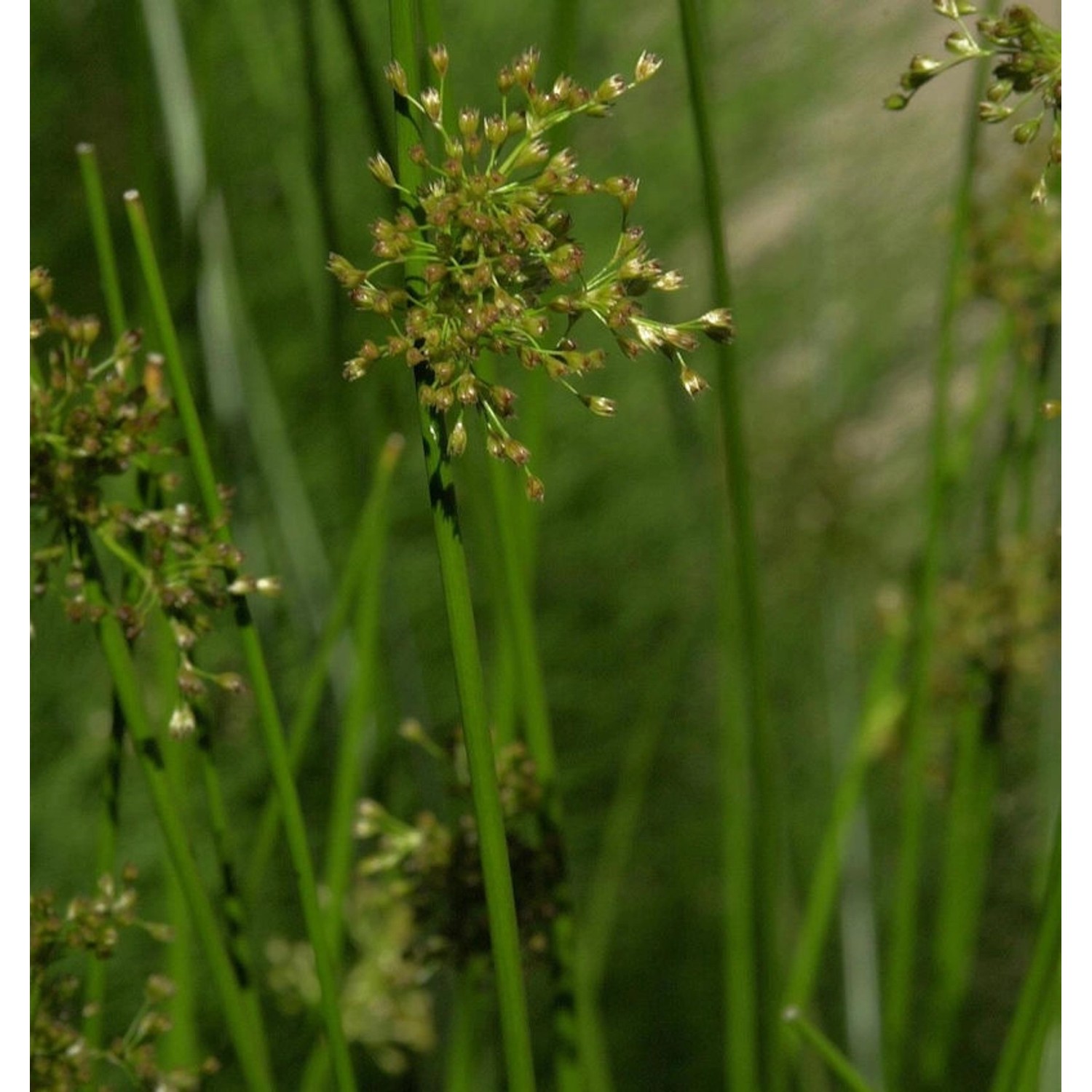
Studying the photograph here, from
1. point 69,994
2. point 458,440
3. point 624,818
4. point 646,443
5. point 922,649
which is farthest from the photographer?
point 646,443

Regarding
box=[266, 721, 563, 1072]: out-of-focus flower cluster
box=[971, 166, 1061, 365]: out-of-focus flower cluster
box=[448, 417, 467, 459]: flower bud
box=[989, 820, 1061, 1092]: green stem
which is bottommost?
box=[989, 820, 1061, 1092]: green stem

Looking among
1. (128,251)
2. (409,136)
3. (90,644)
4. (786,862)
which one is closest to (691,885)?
(786,862)

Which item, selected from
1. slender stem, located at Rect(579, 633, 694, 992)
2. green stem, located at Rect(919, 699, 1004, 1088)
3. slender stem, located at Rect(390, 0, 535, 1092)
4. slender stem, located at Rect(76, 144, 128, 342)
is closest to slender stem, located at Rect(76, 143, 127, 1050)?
slender stem, located at Rect(76, 144, 128, 342)

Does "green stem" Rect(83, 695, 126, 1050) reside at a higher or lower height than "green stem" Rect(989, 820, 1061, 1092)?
higher

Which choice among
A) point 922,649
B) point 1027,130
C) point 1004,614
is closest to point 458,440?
point 1027,130

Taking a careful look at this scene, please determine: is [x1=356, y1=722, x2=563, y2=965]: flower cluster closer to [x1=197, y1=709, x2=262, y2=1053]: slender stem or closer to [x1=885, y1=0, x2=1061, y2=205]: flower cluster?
[x1=197, y1=709, x2=262, y2=1053]: slender stem

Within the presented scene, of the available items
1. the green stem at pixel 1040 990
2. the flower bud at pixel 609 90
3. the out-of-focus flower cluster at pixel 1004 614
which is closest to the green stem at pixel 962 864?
the out-of-focus flower cluster at pixel 1004 614

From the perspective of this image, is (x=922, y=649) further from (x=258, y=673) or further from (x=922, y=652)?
(x=258, y=673)

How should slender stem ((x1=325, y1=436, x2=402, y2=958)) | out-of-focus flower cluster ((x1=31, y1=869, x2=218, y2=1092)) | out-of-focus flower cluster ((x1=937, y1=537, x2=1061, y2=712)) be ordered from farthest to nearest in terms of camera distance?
out-of-focus flower cluster ((x1=937, y1=537, x2=1061, y2=712))
slender stem ((x1=325, y1=436, x2=402, y2=958))
out-of-focus flower cluster ((x1=31, y1=869, x2=218, y2=1092))
